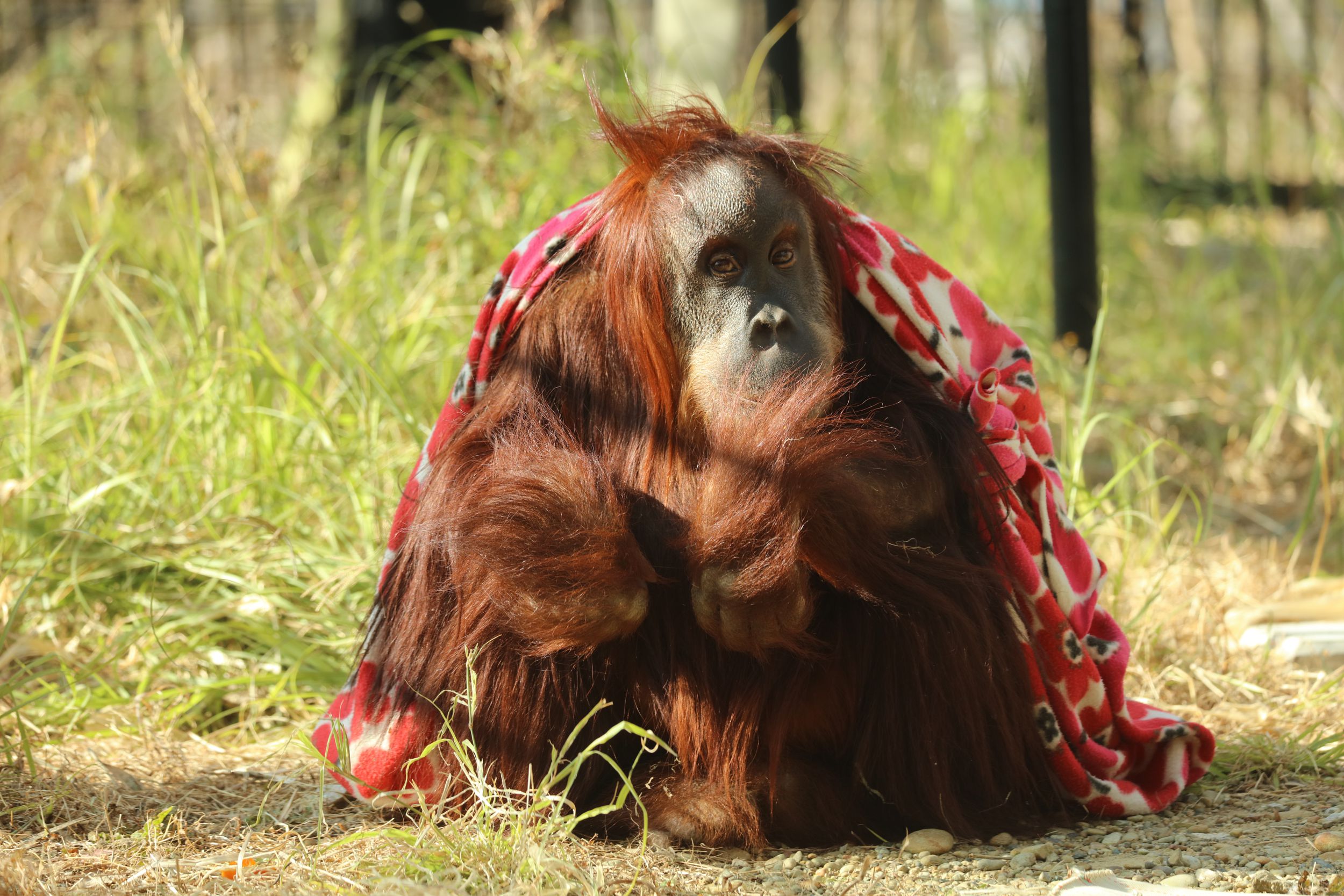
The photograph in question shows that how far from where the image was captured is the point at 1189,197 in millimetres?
6617

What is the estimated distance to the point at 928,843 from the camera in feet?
6.43

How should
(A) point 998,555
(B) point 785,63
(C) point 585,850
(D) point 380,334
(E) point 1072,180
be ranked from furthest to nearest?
(B) point 785,63, (E) point 1072,180, (D) point 380,334, (A) point 998,555, (C) point 585,850

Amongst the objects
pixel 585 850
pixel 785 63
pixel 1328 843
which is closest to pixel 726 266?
pixel 585 850

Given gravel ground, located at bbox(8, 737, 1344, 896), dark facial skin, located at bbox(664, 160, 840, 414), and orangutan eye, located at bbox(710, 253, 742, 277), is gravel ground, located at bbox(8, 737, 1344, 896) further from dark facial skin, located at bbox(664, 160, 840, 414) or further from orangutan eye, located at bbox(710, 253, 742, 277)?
orangutan eye, located at bbox(710, 253, 742, 277)

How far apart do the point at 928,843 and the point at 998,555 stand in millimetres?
444

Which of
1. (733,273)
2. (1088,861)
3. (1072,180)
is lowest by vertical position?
(1088,861)

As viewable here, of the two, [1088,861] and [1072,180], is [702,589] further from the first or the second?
[1072,180]

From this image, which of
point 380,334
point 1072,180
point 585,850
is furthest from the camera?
point 1072,180

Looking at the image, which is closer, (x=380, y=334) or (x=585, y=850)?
(x=585, y=850)

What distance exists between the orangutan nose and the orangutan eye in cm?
10

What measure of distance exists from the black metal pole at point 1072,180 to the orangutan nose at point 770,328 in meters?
2.64

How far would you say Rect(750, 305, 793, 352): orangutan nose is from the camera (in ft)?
6.11

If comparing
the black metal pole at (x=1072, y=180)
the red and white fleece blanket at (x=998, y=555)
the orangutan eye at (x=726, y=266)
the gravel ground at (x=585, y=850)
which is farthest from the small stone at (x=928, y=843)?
the black metal pole at (x=1072, y=180)

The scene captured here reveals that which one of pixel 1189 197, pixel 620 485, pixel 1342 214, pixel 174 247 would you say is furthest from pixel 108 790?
pixel 1189 197
